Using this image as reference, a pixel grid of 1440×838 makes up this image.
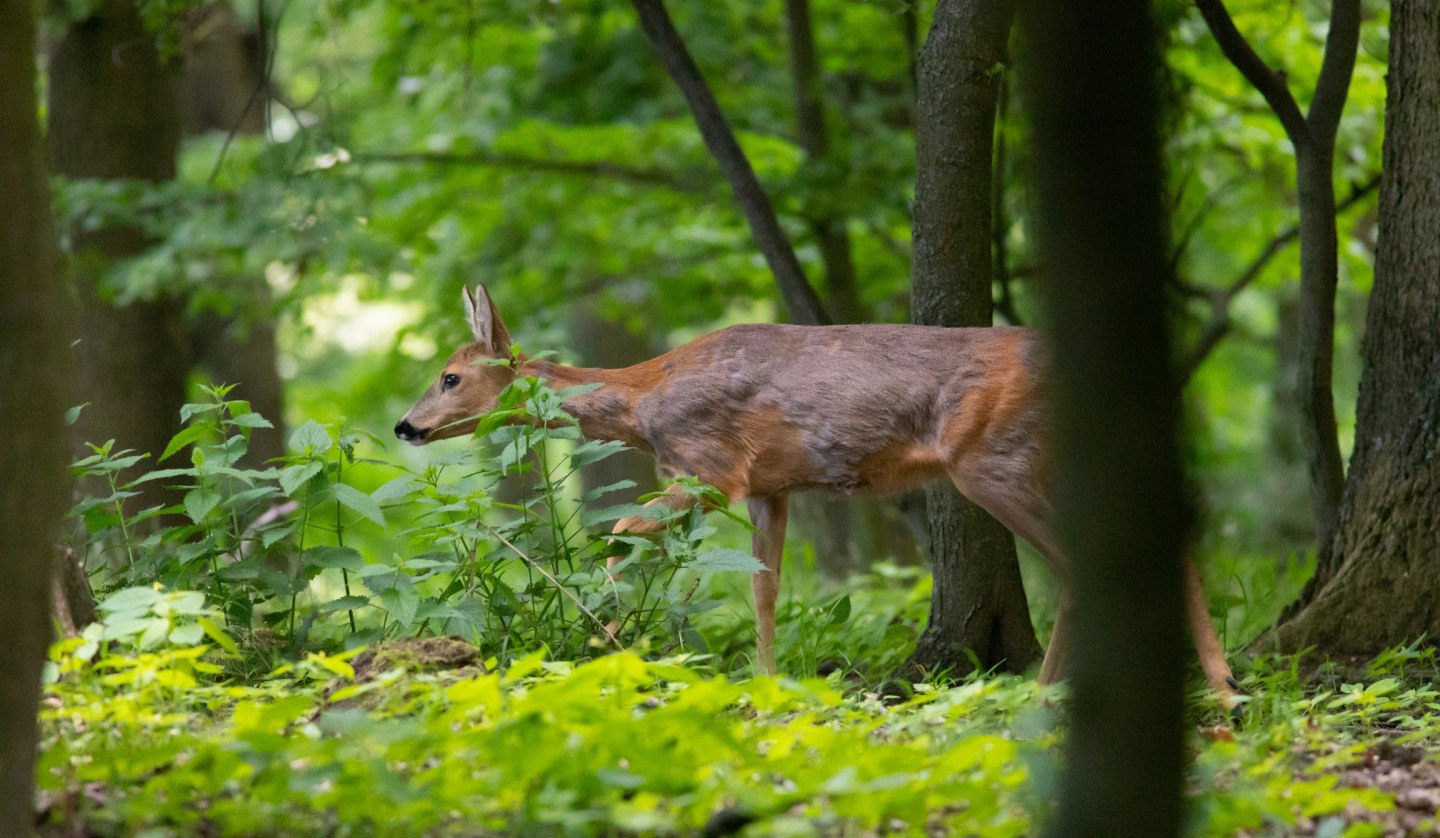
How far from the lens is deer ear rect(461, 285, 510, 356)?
7234 millimetres

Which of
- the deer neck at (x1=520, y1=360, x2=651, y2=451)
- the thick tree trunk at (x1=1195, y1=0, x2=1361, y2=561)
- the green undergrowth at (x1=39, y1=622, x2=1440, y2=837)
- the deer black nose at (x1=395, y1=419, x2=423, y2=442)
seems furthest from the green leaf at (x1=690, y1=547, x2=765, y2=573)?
the thick tree trunk at (x1=1195, y1=0, x2=1361, y2=561)

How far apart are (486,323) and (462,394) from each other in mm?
473

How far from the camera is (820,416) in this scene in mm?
6465

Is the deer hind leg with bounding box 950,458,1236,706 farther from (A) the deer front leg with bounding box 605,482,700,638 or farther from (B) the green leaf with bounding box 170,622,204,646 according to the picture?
(B) the green leaf with bounding box 170,622,204,646

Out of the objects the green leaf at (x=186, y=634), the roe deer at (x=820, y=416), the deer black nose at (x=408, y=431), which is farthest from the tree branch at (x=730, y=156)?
the green leaf at (x=186, y=634)

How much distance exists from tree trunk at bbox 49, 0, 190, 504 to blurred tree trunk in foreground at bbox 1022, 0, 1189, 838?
9.40m

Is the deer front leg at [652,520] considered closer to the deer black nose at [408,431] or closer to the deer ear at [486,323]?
the deer ear at [486,323]

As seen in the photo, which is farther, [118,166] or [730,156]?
[118,166]

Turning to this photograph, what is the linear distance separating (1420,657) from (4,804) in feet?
15.3

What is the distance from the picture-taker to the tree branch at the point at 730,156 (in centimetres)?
741

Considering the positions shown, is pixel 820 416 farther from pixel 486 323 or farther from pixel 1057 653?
pixel 486 323

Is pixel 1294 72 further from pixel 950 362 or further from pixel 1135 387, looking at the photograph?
pixel 1135 387

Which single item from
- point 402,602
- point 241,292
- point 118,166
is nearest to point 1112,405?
point 402,602

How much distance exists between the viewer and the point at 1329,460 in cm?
661
